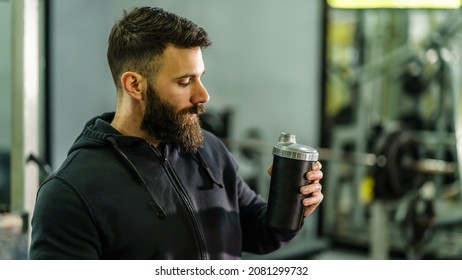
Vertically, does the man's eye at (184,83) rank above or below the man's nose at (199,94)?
above

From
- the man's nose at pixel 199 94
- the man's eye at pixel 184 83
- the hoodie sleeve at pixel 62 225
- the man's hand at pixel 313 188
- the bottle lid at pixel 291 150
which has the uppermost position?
the man's eye at pixel 184 83

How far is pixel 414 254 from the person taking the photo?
3.25m

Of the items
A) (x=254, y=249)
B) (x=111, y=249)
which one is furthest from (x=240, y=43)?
(x=111, y=249)

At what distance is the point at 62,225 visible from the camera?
100 centimetres

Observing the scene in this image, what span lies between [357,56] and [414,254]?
4.86ft

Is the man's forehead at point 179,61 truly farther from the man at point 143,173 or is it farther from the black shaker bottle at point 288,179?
the black shaker bottle at point 288,179

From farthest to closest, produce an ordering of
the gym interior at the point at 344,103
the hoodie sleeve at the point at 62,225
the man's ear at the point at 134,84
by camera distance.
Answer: the gym interior at the point at 344,103 → the man's ear at the point at 134,84 → the hoodie sleeve at the point at 62,225

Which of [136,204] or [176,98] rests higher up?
[176,98]

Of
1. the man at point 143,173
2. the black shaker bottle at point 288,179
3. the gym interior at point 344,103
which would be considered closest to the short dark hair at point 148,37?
the man at point 143,173

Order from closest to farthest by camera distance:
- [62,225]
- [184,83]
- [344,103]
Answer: [62,225] < [184,83] < [344,103]

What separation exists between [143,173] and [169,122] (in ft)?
0.34

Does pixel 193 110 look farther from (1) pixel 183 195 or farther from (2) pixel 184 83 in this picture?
(1) pixel 183 195

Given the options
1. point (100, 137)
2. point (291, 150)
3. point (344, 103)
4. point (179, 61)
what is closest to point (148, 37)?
point (179, 61)

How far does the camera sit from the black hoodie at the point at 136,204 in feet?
3.33
